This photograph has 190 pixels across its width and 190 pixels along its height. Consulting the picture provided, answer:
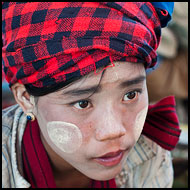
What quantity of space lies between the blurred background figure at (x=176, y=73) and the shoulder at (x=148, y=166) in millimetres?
537

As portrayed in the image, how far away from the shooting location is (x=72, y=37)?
1.02m

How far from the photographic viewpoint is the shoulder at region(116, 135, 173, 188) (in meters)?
1.64

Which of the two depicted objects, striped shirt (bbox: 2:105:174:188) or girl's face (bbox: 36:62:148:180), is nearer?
girl's face (bbox: 36:62:148:180)

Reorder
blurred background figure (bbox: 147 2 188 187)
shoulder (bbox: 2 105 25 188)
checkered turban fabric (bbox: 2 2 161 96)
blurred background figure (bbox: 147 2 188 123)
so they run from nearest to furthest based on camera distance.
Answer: checkered turban fabric (bbox: 2 2 161 96) → shoulder (bbox: 2 105 25 188) → blurred background figure (bbox: 147 2 188 187) → blurred background figure (bbox: 147 2 188 123)

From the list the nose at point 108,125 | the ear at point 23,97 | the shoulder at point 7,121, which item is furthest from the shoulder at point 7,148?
the nose at point 108,125

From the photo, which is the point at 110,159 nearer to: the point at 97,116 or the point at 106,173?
the point at 106,173

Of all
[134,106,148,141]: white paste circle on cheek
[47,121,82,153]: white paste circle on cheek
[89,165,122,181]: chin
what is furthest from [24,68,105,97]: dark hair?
[89,165,122,181]: chin

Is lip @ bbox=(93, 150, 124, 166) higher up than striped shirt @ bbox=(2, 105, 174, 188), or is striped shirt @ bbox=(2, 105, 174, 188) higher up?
lip @ bbox=(93, 150, 124, 166)

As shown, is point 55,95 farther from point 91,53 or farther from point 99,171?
point 99,171

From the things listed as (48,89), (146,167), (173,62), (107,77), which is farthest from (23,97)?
(173,62)

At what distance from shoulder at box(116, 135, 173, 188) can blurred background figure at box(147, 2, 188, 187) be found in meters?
0.54

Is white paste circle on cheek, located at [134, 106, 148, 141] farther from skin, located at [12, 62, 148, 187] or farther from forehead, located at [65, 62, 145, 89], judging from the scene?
forehead, located at [65, 62, 145, 89]

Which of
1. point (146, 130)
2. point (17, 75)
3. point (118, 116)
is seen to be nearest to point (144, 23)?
point (118, 116)

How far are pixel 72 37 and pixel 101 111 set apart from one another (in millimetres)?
290
